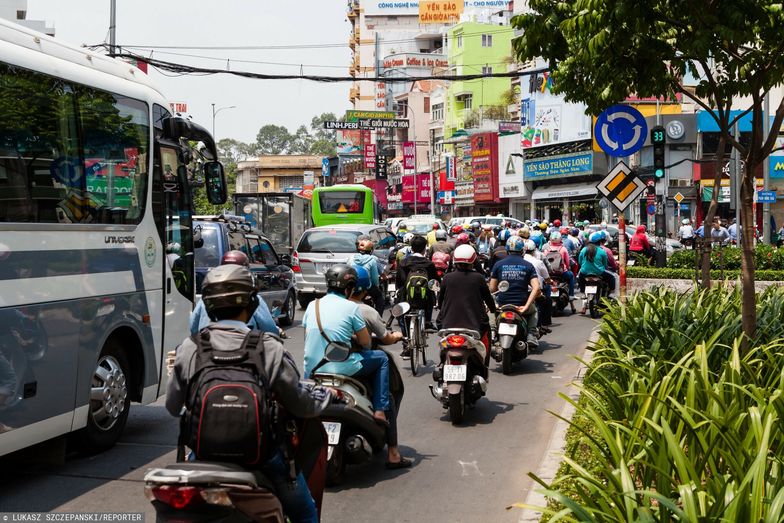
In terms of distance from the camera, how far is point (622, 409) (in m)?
6.16

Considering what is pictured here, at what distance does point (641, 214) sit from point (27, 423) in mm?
45996

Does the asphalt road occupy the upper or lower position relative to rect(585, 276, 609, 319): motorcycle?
lower

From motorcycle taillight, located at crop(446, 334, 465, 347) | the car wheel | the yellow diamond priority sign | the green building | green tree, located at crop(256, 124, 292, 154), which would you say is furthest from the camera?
green tree, located at crop(256, 124, 292, 154)

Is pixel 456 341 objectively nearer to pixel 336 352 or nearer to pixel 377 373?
pixel 377 373

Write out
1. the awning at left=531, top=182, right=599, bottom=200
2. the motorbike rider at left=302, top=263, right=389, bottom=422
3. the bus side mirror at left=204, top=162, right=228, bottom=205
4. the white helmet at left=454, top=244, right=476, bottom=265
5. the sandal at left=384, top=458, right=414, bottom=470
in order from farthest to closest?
the awning at left=531, top=182, right=599, bottom=200 < the bus side mirror at left=204, top=162, right=228, bottom=205 < the white helmet at left=454, top=244, right=476, bottom=265 < the sandal at left=384, top=458, right=414, bottom=470 < the motorbike rider at left=302, top=263, right=389, bottom=422

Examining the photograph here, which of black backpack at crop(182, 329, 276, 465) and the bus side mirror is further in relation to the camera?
the bus side mirror

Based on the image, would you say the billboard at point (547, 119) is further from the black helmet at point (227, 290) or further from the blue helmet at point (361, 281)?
the black helmet at point (227, 290)

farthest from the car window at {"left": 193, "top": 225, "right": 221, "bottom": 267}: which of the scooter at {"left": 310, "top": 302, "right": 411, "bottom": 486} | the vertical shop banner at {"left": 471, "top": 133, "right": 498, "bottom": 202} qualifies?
the vertical shop banner at {"left": 471, "top": 133, "right": 498, "bottom": 202}

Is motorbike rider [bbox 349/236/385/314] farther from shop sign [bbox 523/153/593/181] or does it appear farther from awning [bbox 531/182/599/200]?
shop sign [bbox 523/153/593/181]

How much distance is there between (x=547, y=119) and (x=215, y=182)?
51871mm

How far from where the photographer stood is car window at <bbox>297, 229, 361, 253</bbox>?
21.3 m

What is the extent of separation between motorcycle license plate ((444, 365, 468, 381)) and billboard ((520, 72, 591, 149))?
47835 mm

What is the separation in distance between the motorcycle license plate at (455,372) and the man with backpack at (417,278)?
3948mm

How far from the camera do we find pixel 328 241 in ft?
70.3
